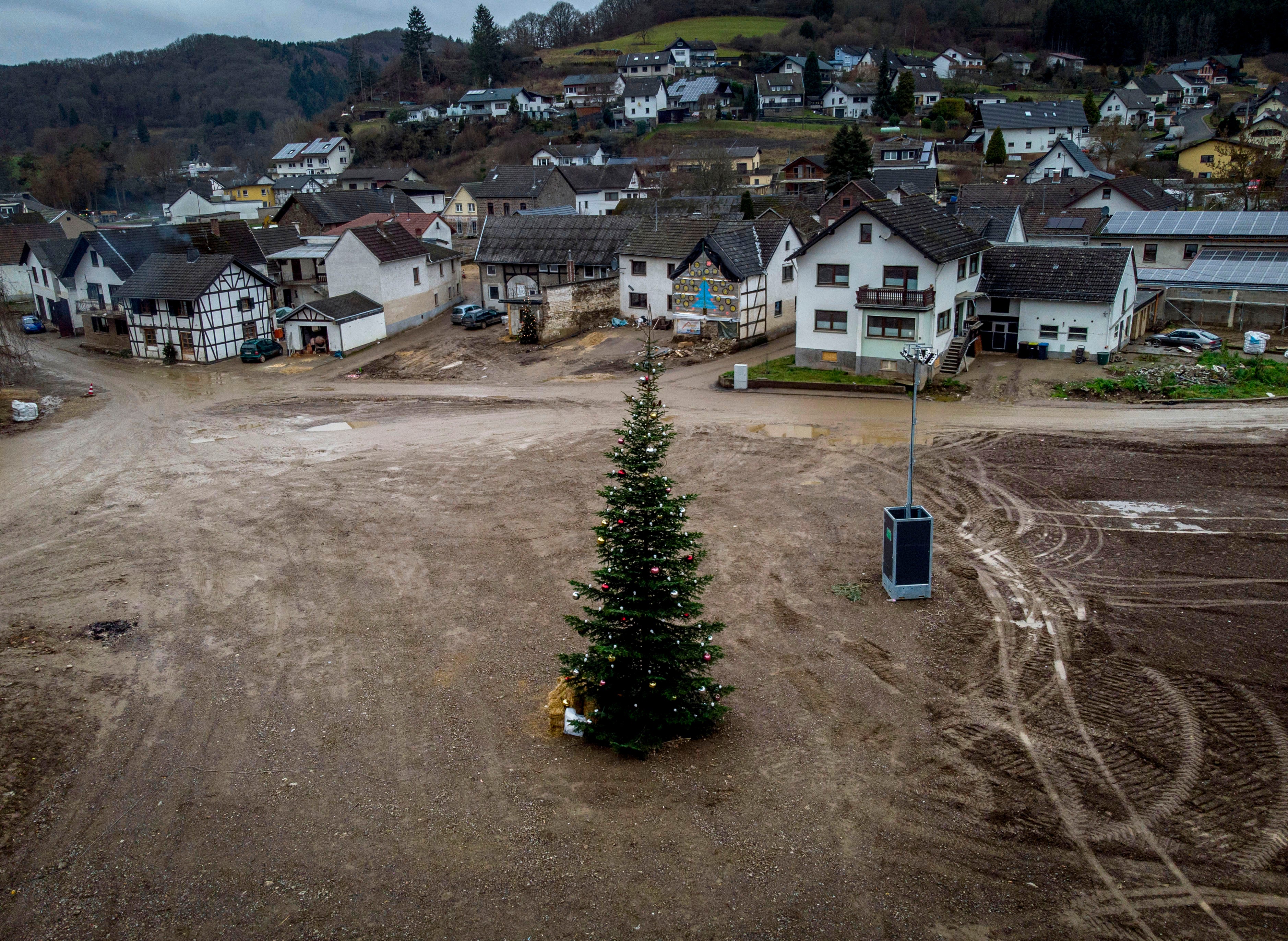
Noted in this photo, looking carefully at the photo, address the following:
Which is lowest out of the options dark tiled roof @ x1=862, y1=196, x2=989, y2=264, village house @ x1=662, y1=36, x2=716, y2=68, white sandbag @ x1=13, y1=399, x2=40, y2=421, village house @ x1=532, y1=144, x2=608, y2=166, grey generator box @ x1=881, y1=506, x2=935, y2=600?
grey generator box @ x1=881, y1=506, x2=935, y2=600

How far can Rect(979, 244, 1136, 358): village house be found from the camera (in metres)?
35.8

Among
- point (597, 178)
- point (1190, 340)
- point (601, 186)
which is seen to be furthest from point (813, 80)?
point (1190, 340)

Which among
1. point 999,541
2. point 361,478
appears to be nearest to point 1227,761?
point 999,541

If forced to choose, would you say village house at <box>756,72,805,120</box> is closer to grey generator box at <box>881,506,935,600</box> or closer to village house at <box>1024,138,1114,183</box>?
village house at <box>1024,138,1114,183</box>

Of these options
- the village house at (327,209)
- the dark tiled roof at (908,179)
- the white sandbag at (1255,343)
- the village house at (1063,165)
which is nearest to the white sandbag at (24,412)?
the village house at (327,209)

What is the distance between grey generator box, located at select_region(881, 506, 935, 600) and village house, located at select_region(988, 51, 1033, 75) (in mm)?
127468

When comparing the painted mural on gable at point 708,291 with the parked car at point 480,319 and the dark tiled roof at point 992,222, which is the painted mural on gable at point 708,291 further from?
the dark tiled roof at point 992,222

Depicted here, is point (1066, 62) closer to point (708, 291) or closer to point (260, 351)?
point (708, 291)

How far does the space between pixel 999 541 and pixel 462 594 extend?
12078 mm

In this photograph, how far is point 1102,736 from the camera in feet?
45.5

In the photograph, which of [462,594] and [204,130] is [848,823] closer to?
[462,594]

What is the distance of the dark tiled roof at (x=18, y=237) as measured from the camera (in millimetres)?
61531

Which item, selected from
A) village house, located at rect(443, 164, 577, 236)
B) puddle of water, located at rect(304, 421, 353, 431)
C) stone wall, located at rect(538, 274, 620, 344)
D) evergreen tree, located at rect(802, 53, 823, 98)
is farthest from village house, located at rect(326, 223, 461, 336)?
evergreen tree, located at rect(802, 53, 823, 98)

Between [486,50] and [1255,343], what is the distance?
4962 inches
